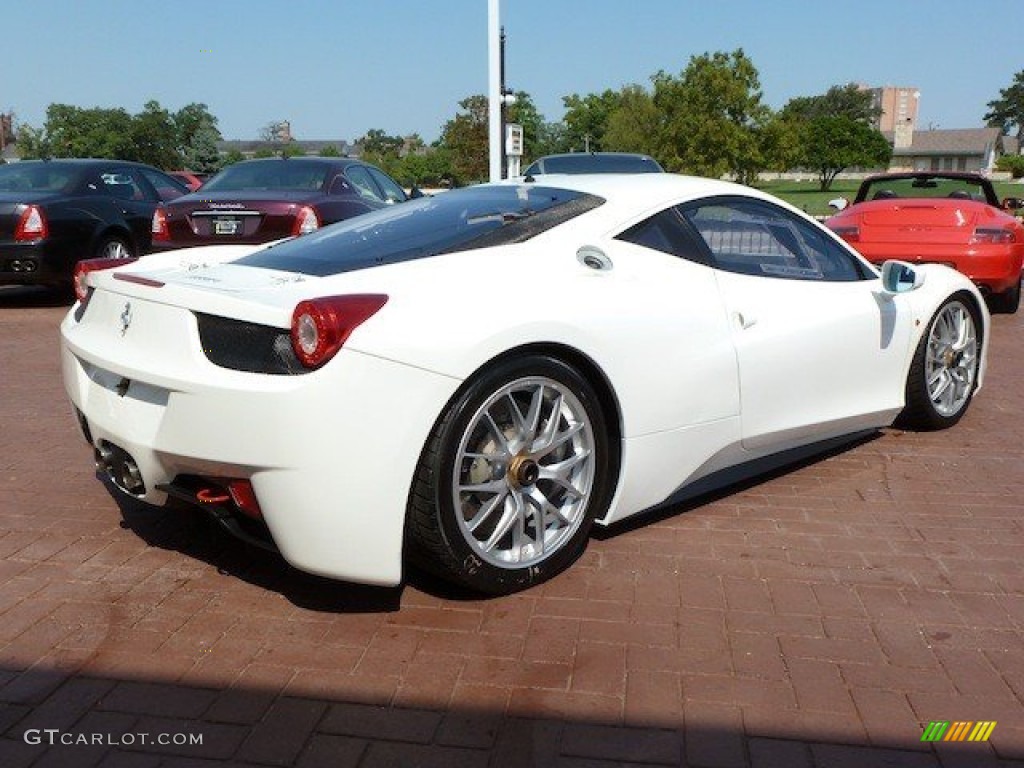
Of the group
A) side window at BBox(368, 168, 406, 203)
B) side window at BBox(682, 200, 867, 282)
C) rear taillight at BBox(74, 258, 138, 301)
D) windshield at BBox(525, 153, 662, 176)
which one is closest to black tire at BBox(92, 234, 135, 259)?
side window at BBox(368, 168, 406, 203)

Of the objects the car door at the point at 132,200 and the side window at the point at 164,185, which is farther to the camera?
the side window at the point at 164,185

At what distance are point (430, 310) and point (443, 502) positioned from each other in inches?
23.0

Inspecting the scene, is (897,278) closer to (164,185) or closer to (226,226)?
(226,226)

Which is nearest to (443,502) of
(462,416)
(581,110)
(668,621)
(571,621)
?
(462,416)

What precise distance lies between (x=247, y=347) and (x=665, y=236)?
5.62ft

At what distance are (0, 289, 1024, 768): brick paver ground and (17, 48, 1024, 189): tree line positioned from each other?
33094 millimetres

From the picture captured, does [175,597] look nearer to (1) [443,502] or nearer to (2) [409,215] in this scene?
(1) [443,502]

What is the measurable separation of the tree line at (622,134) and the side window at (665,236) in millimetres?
32812

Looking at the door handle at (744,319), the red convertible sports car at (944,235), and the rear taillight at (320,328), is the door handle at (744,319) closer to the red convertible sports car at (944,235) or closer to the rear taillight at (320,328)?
the rear taillight at (320,328)

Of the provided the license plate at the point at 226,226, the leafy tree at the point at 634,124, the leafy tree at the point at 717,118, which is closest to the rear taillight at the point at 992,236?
the license plate at the point at 226,226

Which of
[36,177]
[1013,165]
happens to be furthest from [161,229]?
[1013,165]

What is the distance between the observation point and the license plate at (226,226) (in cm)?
912

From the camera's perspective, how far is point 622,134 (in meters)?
73.6

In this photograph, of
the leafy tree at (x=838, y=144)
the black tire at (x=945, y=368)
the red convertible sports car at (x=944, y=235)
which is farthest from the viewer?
the leafy tree at (x=838, y=144)
